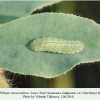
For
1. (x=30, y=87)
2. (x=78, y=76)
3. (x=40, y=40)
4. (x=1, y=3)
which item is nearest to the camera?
(x=40, y=40)

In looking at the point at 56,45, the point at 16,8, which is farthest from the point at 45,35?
the point at 16,8

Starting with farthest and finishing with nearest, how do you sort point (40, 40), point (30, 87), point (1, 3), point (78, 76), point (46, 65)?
point (78, 76)
point (30, 87)
point (1, 3)
point (40, 40)
point (46, 65)

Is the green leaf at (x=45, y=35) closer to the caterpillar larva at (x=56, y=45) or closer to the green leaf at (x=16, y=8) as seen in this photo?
the caterpillar larva at (x=56, y=45)

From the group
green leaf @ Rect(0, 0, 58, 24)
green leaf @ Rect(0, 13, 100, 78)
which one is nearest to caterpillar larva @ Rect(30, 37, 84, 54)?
green leaf @ Rect(0, 13, 100, 78)

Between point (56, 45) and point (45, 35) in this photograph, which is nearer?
point (45, 35)

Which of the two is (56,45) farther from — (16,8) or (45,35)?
(16,8)
